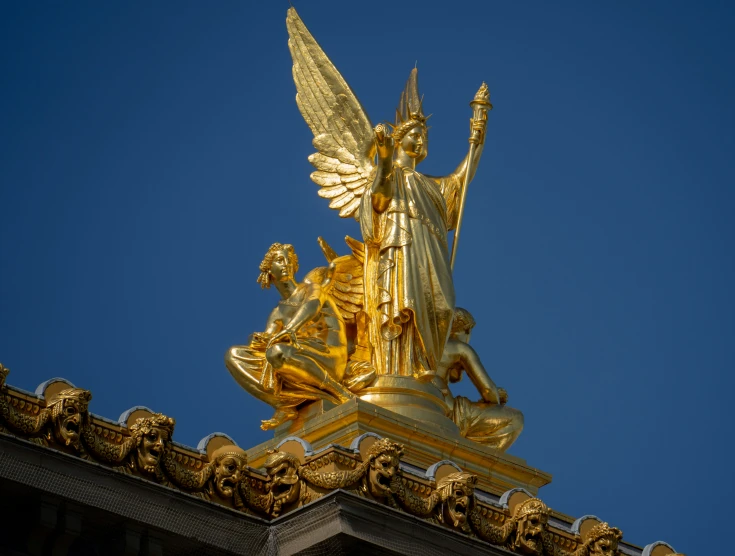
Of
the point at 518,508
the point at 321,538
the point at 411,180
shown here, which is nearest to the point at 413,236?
the point at 411,180

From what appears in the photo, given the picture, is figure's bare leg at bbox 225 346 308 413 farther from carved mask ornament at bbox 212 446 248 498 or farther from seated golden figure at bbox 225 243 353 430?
carved mask ornament at bbox 212 446 248 498

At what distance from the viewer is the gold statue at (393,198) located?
27.2 meters

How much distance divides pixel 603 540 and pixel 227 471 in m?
5.26

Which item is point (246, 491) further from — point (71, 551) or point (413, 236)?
point (413, 236)

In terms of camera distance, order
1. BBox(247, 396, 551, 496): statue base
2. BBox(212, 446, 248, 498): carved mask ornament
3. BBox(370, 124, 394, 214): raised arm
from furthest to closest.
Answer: BBox(370, 124, 394, 214): raised arm < BBox(247, 396, 551, 496): statue base < BBox(212, 446, 248, 498): carved mask ornament

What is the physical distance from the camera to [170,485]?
65.0 feet

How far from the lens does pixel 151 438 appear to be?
783 inches

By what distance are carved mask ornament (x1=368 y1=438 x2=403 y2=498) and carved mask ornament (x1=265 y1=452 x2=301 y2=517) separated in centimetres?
82

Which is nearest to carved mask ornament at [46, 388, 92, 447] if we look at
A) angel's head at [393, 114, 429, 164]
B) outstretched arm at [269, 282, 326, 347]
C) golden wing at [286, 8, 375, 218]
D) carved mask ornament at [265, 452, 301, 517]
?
carved mask ornament at [265, 452, 301, 517]

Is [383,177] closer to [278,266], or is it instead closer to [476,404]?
[278,266]

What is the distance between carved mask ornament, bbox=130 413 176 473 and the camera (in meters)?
19.7

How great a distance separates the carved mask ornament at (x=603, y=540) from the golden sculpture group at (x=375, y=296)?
144 inches

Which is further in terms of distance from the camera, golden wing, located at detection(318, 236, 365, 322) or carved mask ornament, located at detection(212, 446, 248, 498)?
golden wing, located at detection(318, 236, 365, 322)

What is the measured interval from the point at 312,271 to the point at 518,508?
20.9 feet
